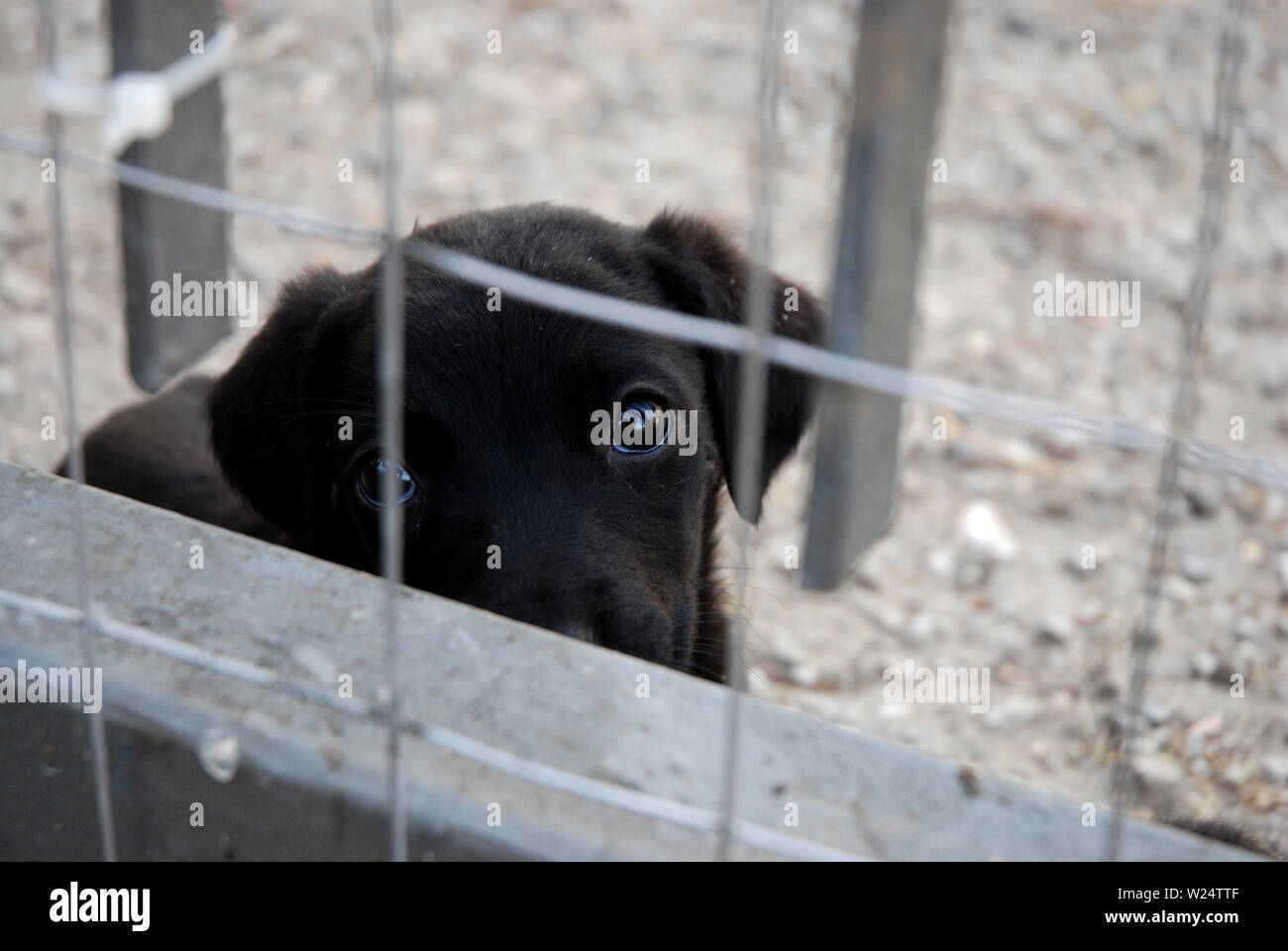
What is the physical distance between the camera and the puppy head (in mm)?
2320

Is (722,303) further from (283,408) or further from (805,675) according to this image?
(805,675)

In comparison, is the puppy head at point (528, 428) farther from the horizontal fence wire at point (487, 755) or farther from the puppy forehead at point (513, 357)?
the horizontal fence wire at point (487, 755)

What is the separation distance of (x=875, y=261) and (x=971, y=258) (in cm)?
174

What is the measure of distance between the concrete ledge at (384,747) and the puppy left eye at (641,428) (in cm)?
69

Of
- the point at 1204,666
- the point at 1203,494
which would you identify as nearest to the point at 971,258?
the point at 1203,494

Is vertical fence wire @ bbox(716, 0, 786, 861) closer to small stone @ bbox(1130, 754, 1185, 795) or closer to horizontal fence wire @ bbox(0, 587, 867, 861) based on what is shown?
horizontal fence wire @ bbox(0, 587, 867, 861)

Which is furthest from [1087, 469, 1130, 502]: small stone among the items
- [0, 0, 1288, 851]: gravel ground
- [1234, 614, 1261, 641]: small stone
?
[1234, 614, 1261, 641]: small stone

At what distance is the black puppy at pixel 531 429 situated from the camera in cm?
232

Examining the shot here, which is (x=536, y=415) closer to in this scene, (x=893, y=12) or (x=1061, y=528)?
(x=893, y=12)

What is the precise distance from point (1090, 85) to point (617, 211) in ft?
6.37

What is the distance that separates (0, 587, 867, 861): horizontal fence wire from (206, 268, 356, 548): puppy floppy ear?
101 centimetres

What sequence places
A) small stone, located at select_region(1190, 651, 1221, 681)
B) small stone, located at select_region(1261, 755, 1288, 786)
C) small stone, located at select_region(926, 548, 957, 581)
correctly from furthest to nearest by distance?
small stone, located at select_region(926, 548, 957, 581)
small stone, located at select_region(1190, 651, 1221, 681)
small stone, located at select_region(1261, 755, 1288, 786)

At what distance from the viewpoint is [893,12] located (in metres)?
2.97

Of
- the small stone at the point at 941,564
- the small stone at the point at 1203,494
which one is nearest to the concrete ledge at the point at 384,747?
the small stone at the point at 941,564
